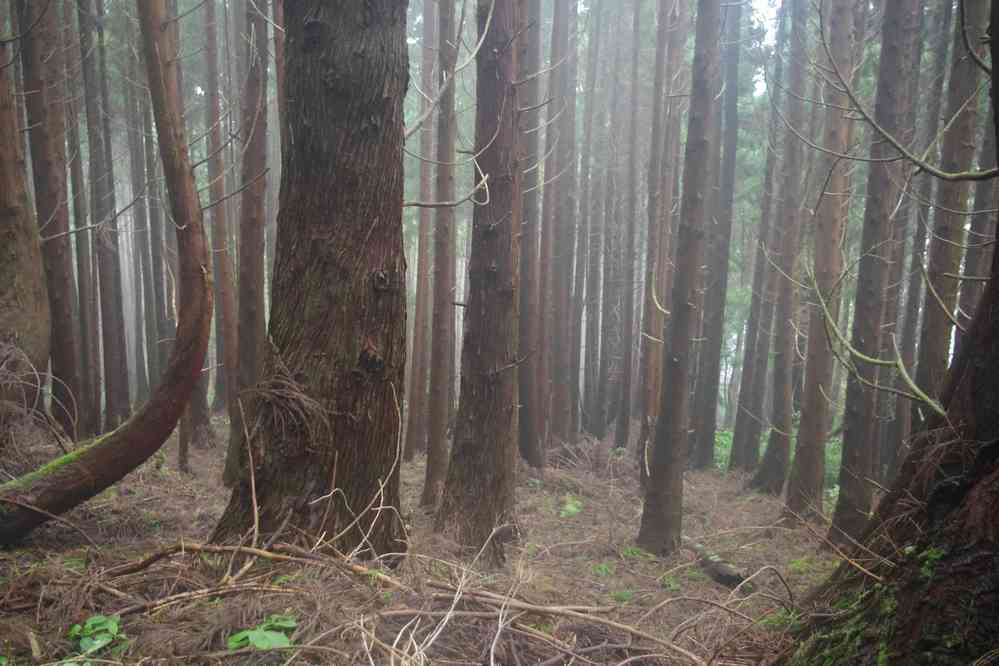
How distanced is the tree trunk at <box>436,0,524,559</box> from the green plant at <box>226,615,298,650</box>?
417cm

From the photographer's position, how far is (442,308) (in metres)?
8.73

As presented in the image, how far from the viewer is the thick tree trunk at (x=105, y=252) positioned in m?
11.6

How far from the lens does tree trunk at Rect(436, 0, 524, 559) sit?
6.88m

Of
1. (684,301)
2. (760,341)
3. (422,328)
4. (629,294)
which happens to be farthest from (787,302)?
(422,328)

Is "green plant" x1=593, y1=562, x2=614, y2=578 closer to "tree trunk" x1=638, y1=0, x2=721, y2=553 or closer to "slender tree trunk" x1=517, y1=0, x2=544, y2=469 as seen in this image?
"tree trunk" x1=638, y1=0, x2=721, y2=553

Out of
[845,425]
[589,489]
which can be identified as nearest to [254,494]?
[845,425]

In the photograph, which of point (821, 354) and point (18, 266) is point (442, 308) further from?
point (821, 354)

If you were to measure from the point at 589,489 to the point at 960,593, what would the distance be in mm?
10185

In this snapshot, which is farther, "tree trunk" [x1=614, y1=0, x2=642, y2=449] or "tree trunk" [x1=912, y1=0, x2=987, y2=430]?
"tree trunk" [x1=614, y1=0, x2=642, y2=449]

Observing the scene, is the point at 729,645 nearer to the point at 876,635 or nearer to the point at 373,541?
the point at 876,635

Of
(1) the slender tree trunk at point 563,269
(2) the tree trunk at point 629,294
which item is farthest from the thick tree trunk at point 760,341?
(1) the slender tree trunk at point 563,269

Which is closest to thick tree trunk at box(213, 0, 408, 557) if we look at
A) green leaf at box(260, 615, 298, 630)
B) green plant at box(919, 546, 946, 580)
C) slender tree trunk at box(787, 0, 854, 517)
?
green leaf at box(260, 615, 298, 630)

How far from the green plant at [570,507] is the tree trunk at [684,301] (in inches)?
71.1

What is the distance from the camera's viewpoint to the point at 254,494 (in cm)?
347
